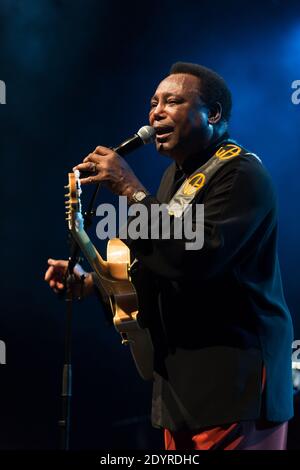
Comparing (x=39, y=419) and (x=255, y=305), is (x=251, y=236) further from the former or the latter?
(x=39, y=419)

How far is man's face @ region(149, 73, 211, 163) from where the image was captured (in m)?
2.50

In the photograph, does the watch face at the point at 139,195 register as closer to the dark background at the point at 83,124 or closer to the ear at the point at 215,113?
the ear at the point at 215,113

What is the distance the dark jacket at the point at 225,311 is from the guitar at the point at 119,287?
21cm

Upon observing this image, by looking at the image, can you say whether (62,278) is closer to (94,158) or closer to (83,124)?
(94,158)

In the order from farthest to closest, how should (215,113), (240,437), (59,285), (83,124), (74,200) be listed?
1. (83,124)
2. (59,285)
3. (215,113)
4. (74,200)
5. (240,437)

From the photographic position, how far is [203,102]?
2.56m

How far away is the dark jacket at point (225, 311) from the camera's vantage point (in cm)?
209

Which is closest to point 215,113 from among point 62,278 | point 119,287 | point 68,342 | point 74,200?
point 74,200

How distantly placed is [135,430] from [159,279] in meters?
3.30

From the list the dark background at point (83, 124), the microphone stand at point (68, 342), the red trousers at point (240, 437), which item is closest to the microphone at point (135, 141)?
the microphone stand at point (68, 342)

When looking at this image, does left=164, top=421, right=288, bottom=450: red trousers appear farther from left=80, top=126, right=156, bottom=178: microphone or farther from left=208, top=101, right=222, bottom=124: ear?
left=208, top=101, right=222, bottom=124: ear

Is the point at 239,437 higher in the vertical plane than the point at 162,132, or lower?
lower

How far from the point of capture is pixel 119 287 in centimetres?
271

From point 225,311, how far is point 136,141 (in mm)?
764
